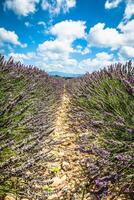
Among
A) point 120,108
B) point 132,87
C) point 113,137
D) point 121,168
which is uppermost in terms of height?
point 132,87

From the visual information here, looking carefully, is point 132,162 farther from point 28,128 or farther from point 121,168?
point 28,128

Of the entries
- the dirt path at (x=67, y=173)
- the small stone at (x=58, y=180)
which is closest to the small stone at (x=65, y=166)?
the dirt path at (x=67, y=173)

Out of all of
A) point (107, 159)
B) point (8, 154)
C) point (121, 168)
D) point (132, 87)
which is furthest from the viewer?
point (132, 87)

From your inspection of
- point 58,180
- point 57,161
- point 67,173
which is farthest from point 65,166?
point 57,161

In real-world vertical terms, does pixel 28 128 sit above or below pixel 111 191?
above

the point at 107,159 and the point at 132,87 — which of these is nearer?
the point at 107,159

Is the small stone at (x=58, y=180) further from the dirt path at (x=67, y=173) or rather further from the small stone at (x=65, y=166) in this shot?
the small stone at (x=65, y=166)

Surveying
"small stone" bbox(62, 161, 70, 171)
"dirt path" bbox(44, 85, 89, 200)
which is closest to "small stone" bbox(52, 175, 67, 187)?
"dirt path" bbox(44, 85, 89, 200)

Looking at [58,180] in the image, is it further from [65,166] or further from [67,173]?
[65,166]

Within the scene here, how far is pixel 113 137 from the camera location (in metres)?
3.05

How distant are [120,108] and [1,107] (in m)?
1.47

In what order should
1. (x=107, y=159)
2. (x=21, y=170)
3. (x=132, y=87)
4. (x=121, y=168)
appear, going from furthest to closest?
1. (x=132, y=87)
2. (x=107, y=159)
3. (x=121, y=168)
4. (x=21, y=170)

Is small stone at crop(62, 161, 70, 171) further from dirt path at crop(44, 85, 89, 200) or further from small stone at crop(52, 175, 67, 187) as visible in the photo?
small stone at crop(52, 175, 67, 187)

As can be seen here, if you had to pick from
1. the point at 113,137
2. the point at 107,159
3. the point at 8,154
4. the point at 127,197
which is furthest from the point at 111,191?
the point at 8,154
